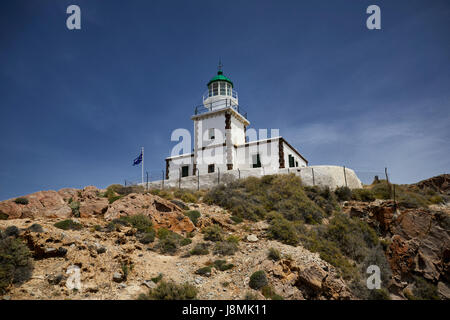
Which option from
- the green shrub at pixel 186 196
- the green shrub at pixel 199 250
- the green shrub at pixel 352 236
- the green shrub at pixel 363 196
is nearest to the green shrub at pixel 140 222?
the green shrub at pixel 199 250

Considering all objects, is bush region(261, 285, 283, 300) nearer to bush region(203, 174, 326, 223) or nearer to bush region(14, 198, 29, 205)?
bush region(203, 174, 326, 223)

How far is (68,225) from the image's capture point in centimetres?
1398

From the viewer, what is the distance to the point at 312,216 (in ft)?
63.3

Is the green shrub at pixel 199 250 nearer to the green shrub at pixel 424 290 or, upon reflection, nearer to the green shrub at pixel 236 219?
the green shrub at pixel 236 219

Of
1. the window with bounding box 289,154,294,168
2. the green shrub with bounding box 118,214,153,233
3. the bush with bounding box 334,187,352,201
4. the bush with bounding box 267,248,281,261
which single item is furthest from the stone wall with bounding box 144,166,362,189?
the bush with bounding box 267,248,281,261

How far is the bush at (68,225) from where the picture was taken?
45.5ft

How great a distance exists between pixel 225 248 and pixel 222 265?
1.35 m

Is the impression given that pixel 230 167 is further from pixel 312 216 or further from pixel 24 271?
pixel 24 271

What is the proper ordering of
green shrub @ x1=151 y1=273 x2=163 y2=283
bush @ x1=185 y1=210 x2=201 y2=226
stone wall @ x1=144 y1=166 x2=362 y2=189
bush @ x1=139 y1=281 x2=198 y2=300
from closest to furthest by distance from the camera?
bush @ x1=139 y1=281 x2=198 y2=300 < green shrub @ x1=151 y1=273 x2=163 y2=283 < bush @ x1=185 y1=210 x2=201 y2=226 < stone wall @ x1=144 y1=166 x2=362 y2=189

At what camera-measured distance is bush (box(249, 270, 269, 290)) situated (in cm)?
1177

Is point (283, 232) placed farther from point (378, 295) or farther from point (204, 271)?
point (204, 271)

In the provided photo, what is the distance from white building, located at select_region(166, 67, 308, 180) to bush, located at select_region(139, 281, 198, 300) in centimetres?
1789
